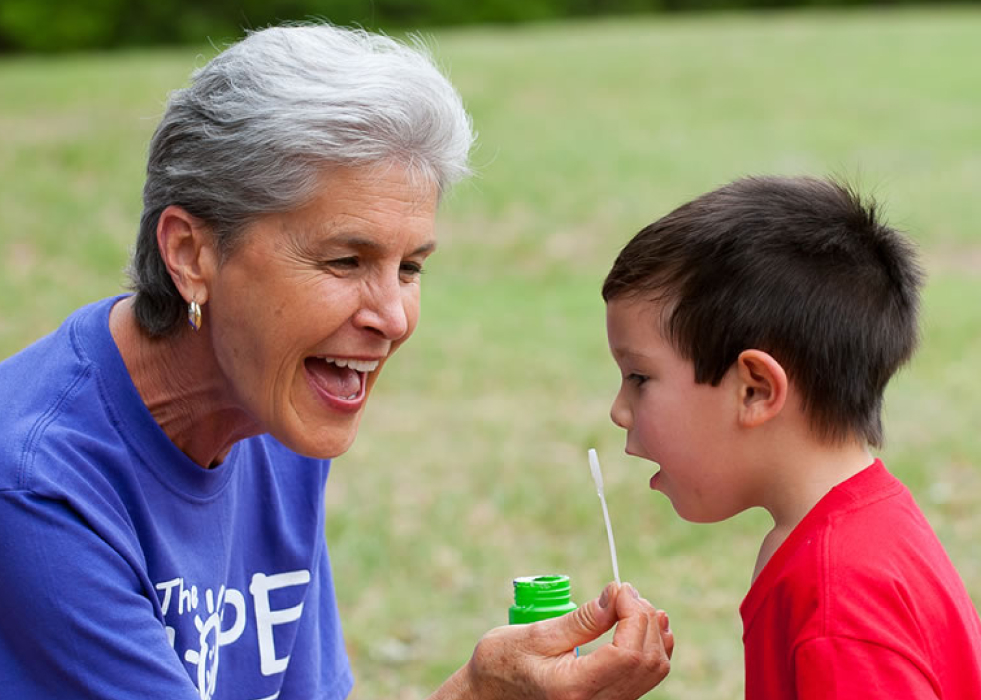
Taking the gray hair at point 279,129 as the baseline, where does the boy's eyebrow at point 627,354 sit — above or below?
below

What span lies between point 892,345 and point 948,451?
170 inches

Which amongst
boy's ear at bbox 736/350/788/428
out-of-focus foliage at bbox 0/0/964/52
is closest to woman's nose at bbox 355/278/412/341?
boy's ear at bbox 736/350/788/428

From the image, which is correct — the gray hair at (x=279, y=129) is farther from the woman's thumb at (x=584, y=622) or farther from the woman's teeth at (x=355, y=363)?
the woman's thumb at (x=584, y=622)

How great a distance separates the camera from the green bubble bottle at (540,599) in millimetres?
2340

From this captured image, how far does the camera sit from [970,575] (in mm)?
5109

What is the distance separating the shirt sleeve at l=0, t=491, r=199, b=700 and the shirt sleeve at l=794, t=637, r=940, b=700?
3.46ft

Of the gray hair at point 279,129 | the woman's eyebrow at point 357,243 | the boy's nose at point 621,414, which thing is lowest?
the boy's nose at point 621,414

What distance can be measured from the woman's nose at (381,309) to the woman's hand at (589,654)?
596 millimetres

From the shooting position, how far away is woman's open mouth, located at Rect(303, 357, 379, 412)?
2447 millimetres

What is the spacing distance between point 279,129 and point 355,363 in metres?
0.45

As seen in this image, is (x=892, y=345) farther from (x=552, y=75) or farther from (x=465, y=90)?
(x=552, y=75)

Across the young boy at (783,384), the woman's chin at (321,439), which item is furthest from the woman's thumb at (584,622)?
the woman's chin at (321,439)

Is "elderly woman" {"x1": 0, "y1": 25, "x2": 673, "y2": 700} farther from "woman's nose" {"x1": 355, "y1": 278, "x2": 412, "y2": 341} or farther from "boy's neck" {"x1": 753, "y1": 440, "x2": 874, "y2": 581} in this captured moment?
"boy's neck" {"x1": 753, "y1": 440, "x2": 874, "y2": 581}

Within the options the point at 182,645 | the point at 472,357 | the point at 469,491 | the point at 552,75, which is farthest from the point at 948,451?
the point at 552,75
